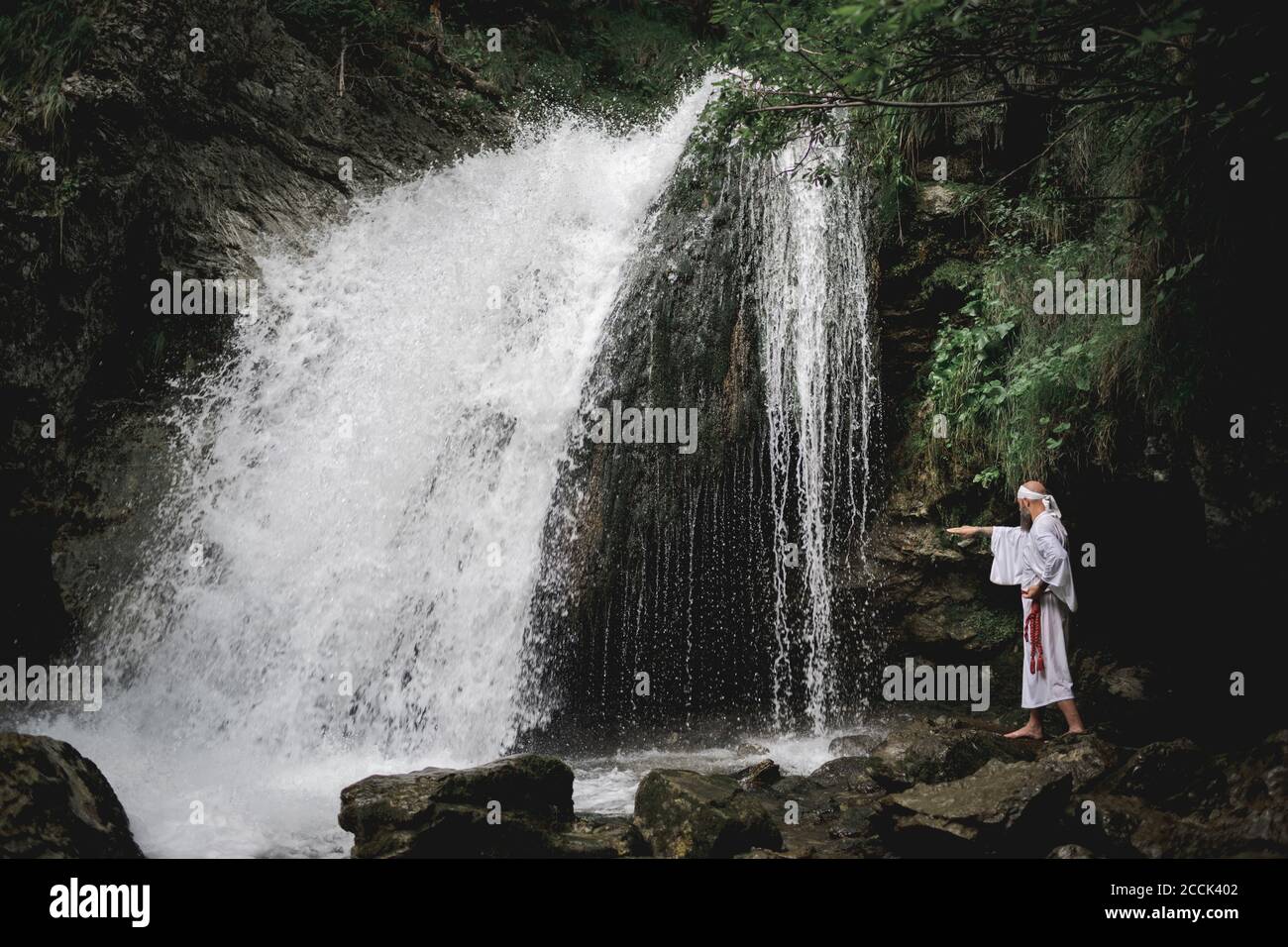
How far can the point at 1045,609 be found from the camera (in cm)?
664

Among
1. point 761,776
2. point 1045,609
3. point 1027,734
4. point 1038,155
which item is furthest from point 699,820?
point 1038,155

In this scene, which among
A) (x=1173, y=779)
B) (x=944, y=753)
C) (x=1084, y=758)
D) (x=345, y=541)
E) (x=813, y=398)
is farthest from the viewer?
(x=813, y=398)

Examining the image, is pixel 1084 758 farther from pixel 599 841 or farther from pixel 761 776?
pixel 599 841

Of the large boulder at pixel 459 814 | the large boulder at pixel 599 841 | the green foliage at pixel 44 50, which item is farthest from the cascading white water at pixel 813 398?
the green foliage at pixel 44 50

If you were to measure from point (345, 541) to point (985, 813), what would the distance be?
577cm

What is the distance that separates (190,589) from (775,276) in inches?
246

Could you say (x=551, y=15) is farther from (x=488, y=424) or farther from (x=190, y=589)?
(x=190, y=589)

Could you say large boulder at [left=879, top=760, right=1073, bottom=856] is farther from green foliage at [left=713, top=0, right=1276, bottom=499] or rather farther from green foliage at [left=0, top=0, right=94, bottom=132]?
green foliage at [left=0, top=0, right=94, bottom=132]

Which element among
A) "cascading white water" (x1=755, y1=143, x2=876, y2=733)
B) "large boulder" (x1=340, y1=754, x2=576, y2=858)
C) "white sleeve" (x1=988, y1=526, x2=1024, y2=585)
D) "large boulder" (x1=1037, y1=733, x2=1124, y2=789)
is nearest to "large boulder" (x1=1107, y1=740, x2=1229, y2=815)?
"large boulder" (x1=1037, y1=733, x2=1124, y2=789)

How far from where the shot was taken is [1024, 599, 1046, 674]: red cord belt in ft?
21.7

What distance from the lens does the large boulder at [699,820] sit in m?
4.95

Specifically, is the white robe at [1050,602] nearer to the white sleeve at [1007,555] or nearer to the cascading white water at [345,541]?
the white sleeve at [1007,555]

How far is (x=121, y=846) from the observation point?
201 inches

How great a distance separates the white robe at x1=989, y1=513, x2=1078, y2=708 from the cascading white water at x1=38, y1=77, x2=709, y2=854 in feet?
13.4
